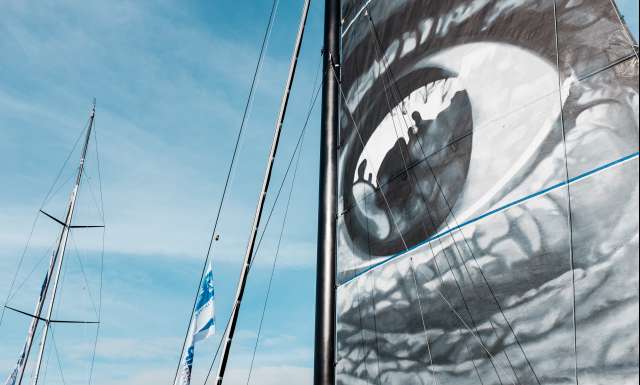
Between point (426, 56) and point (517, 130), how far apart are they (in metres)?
1.07

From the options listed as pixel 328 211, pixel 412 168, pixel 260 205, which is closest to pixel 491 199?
pixel 412 168

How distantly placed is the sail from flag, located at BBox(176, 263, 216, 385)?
3.34 feet

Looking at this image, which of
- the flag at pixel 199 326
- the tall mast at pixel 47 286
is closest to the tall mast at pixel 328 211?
the flag at pixel 199 326

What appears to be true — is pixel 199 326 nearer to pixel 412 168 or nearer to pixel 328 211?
pixel 328 211

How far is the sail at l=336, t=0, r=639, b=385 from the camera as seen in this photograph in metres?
2.61

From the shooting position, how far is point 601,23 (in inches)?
109

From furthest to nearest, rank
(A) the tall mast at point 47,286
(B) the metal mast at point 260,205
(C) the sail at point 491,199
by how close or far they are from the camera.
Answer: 1. (A) the tall mast at point 47,286
2. (B) the metal mast at point 260,205
3. (C) the sail at point 491,199

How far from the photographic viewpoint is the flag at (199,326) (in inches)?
141

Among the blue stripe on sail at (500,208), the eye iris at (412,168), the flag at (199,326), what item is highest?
the eye iris at (412,168)

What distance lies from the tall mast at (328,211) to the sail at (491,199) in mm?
291

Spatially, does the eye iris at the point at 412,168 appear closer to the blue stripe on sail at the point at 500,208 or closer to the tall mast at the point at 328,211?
the blue stripe on sail at the point at 500,208

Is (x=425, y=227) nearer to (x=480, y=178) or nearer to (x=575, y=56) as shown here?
(x=480, y=178)

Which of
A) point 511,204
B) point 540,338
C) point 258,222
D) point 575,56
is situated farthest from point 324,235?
point 575,56

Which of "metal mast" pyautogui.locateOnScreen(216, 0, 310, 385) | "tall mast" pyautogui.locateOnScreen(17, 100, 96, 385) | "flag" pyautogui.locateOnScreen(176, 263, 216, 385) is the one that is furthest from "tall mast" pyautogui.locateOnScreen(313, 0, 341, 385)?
"tall mast" pyautogui.locateOnScreen(17, 100, 96, 385)
